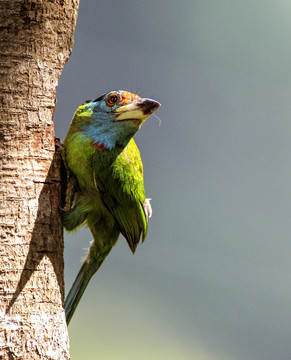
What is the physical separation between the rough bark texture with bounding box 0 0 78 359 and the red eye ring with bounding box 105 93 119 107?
→ 306 mm

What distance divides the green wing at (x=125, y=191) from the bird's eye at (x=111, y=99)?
0.24 metres

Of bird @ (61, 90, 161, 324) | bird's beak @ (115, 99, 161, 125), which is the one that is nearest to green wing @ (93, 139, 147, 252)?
bird @ (61, 90, 161, 324)

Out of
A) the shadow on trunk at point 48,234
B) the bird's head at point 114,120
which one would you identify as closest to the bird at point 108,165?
the bird's head at point 114,120

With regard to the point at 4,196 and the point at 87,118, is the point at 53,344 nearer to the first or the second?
the point at 4,196

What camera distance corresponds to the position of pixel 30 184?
2.35 m

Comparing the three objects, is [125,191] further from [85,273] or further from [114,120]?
[85,273]

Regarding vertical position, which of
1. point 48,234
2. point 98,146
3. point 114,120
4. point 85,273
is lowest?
point 48,234

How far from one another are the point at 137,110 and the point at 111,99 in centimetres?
19

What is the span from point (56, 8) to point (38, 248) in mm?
1134

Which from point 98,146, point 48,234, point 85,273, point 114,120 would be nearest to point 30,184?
point 48,234

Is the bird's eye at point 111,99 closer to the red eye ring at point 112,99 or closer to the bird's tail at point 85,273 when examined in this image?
the red eye ring at point 112,99

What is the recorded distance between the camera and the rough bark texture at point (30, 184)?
2.23 metres

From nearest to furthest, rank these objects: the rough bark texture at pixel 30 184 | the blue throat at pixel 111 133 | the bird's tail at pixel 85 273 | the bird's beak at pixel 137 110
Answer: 1. the rough bark texture at pixel 30 184
2. the bird's beak at pixel 137 110
3. the blue throat at pixel 111 133
4. the bird's tail at pixel 85 273

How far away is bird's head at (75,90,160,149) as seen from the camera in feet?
8.72
